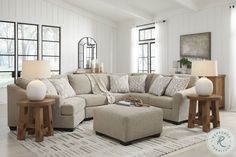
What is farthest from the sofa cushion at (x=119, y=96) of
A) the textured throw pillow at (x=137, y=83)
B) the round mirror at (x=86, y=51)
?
the round mirror at (x=86, y=51)

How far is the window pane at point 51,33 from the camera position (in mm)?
7438

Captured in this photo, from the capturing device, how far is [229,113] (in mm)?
5547

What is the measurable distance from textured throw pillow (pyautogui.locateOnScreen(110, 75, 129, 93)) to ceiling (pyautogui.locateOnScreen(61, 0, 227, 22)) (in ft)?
7.14

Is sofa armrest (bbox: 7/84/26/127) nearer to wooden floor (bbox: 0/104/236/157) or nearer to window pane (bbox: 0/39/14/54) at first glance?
wooden floor (bbox: 0/104/236/157)

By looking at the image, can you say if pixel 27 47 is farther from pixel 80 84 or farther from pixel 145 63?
pixel 145 63

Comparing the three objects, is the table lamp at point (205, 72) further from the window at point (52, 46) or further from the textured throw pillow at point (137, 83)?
the window at point (52, 46)

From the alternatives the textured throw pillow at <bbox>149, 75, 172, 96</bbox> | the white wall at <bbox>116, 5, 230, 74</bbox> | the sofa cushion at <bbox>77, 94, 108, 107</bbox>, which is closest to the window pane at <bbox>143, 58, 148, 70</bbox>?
the white wall at <bbox>116, 5, 230, 74</bbox>

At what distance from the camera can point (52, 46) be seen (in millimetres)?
7594

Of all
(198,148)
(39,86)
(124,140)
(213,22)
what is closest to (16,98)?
(39,86)

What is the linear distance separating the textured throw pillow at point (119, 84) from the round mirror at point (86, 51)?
2.39 metres

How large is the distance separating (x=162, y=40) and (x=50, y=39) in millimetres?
3434

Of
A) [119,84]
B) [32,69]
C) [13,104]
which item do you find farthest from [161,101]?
[13,104]

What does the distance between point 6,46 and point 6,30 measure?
1.45 feet

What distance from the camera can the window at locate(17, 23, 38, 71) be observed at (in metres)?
7.02
